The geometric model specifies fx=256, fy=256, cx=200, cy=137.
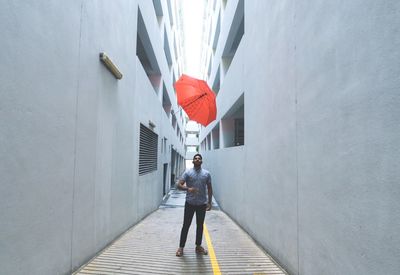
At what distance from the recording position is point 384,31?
211 cm

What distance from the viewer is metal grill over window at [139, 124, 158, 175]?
916cm

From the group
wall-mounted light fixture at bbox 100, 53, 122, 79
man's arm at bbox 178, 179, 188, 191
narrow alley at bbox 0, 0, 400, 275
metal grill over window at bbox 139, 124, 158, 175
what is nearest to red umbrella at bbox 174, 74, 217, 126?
metal grill over window at bbox 139, 124, 158, 175

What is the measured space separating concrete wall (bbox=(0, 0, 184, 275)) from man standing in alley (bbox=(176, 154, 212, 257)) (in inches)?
62.7

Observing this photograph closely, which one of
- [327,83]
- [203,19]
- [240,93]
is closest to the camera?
[327,83]

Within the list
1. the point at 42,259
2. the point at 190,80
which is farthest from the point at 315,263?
the point at 190,80

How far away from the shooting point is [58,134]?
3361 millimetres

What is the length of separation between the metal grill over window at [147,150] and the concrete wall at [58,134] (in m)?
2.94

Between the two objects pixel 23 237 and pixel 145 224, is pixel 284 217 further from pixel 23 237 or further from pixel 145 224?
pixel 145 224

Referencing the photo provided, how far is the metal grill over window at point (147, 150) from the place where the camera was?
9.16 meters

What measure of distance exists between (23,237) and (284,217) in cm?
368

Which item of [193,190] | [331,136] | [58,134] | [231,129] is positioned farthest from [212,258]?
[231,129]

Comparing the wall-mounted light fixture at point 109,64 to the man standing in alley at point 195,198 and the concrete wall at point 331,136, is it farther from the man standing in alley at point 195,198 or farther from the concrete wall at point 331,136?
the concrete wall at point 331,136

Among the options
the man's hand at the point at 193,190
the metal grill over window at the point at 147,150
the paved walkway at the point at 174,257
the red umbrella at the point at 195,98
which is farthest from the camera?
the red umbrella at the point at 195,98

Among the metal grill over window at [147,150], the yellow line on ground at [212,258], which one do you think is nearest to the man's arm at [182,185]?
the yellow line on ground at [212,258]
